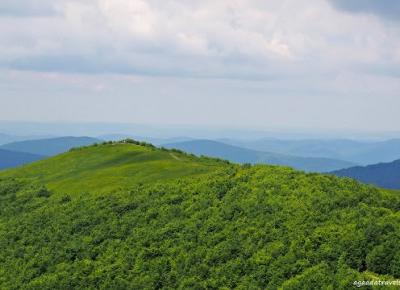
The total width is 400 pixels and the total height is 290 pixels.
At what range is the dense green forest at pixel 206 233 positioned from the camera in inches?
1467

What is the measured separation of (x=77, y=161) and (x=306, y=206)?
186ft

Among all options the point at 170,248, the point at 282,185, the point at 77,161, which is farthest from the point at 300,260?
the point at 77,161

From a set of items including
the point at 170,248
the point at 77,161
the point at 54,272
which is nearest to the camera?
the point at 170,248

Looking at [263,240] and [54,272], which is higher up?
[263,240]

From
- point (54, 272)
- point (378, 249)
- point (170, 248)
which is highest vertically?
point (378, 249)

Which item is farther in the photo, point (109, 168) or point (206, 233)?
point (109, 168)

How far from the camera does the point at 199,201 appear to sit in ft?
173

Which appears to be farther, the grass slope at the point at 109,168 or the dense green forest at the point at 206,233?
the grass slope at the point at 109,168

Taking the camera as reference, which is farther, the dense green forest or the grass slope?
the grass slope

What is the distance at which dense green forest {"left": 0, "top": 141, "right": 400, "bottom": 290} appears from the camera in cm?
3725

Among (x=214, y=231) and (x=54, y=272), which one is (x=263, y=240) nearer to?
(x=214, y=231)

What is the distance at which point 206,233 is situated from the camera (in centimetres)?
4581

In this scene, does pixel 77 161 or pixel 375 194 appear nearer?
pixel 375 194

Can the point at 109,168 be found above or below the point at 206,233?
above
